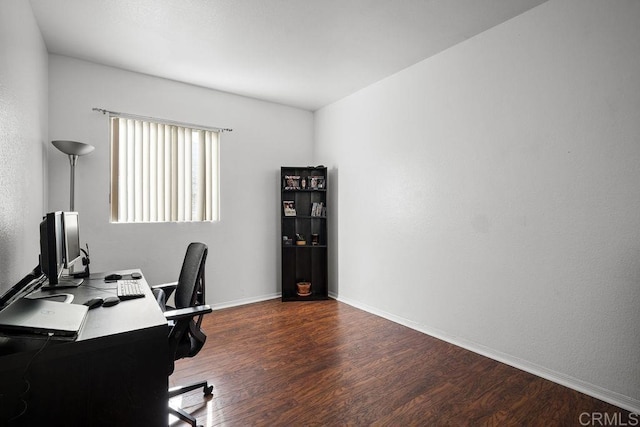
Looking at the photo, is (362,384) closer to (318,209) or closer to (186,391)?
(186,391)

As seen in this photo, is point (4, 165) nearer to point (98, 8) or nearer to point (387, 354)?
point (98, 8)

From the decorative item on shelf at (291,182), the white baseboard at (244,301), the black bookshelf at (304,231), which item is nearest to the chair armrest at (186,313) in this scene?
the white baseboard at (244,301)

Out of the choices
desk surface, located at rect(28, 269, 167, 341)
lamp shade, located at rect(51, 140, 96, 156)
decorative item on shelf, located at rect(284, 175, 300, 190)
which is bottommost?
desk surface, located at rect(28, 269, 167, 341)

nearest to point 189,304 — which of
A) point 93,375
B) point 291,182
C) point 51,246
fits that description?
point 93,375

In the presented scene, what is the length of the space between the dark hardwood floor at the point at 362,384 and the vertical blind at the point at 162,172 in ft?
5.29

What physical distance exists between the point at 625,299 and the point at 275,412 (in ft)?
7.93

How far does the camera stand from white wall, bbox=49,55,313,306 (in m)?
3.22

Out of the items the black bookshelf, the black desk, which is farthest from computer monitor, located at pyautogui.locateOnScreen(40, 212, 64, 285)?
the black bookshelf

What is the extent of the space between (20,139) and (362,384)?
2983 mm

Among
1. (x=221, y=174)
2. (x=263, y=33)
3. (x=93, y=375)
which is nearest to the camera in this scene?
(x=93, y=375)

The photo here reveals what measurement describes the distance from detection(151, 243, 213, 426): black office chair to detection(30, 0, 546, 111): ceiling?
1918 millimetres

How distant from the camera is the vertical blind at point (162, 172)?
11.4 ft

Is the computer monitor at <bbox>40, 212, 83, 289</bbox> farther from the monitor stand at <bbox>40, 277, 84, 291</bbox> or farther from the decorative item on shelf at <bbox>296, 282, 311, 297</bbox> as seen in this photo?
the decorative item on shelf at <bbox>296, 282, 311, 297</bbox>

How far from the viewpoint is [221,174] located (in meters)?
4.13
